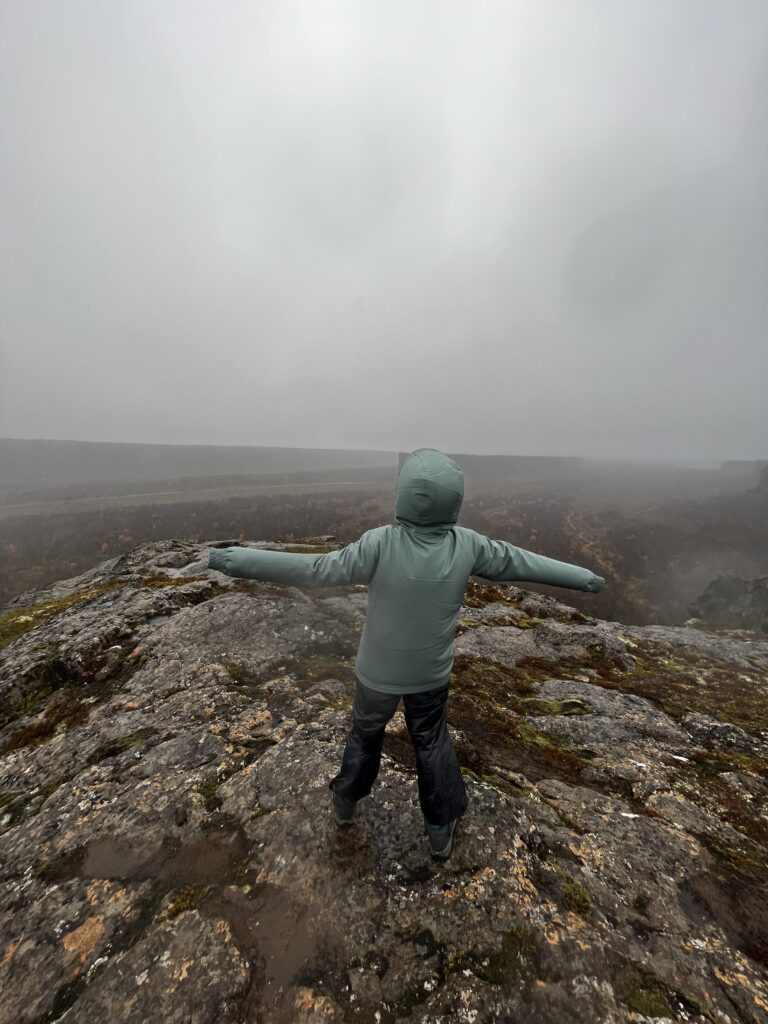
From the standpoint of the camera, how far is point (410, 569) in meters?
3.65

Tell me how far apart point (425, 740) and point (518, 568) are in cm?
194

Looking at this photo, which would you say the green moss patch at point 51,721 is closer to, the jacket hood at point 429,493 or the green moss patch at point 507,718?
the green moss patch at point 507,718

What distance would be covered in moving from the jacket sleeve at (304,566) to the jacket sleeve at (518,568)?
1056 millimetres

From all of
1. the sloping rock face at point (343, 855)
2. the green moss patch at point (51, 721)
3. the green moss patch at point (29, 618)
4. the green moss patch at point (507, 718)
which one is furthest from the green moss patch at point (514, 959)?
the green moss patch at point (29, 618)

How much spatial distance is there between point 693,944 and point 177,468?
13459cm

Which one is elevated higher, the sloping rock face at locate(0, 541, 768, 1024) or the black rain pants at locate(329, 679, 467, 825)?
the black rain pants at locate(329, 679, 467, 825)

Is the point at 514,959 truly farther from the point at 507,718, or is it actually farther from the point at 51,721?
the point at 51,721

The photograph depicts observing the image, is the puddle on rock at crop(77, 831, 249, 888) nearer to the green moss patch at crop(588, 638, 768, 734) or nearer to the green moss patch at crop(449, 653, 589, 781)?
the green moss patch at crop(449, 653, 589, 781)

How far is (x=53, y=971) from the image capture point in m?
3.11

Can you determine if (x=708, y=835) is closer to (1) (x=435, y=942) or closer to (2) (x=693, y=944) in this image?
(2) (x=693, y=944)

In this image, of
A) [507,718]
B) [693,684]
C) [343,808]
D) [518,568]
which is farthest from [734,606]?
[343,808]

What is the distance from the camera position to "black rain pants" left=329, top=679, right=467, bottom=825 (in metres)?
3.93

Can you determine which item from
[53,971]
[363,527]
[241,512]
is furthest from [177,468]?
[53,971]

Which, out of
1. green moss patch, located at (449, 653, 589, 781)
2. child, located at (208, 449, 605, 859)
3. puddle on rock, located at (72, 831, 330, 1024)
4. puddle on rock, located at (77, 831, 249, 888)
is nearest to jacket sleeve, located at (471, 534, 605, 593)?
child, located at (208, 449, 605, 859)
